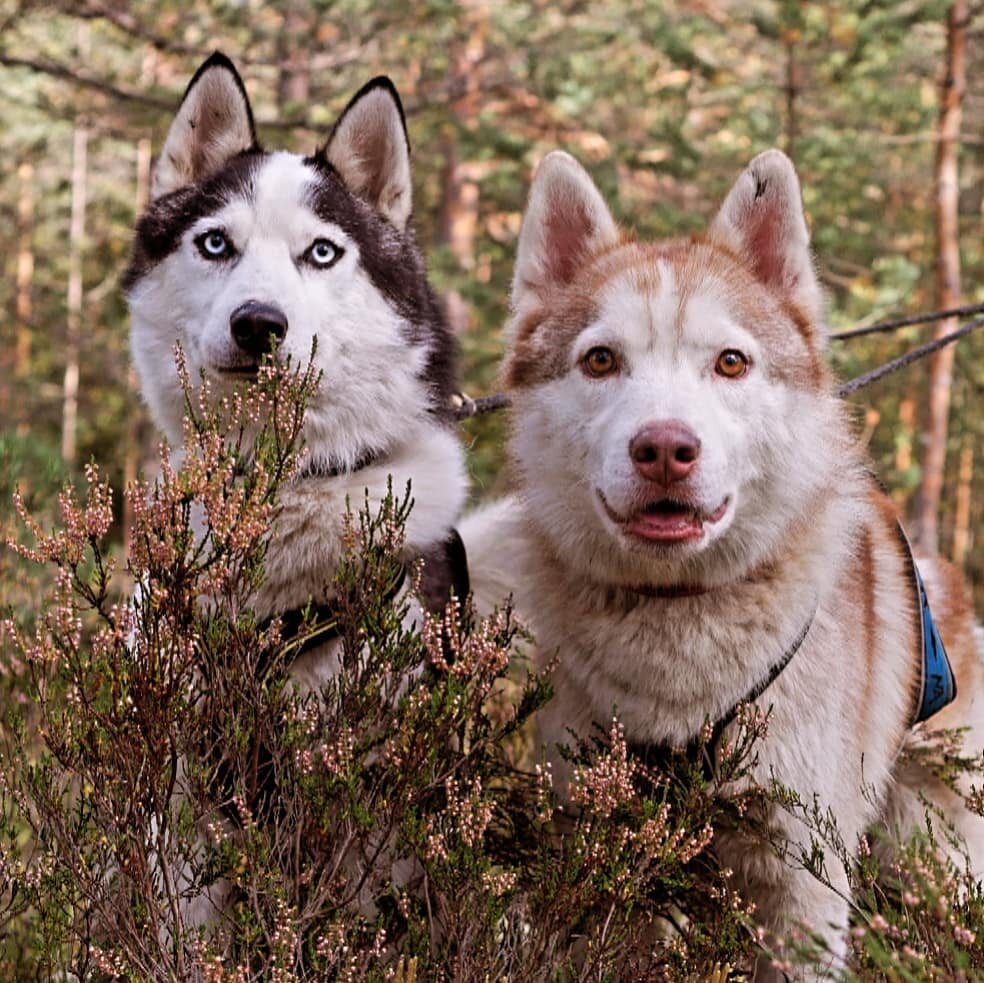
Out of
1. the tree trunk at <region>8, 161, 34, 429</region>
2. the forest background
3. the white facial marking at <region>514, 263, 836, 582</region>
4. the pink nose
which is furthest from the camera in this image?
the tree trunk at <region>8, 161, 34, 429</region>

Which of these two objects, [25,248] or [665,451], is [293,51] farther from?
[25,248]

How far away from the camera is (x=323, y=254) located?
3338mm

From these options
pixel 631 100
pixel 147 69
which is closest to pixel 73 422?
pixel 147 69

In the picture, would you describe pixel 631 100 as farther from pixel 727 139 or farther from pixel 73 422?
pixel 73 422

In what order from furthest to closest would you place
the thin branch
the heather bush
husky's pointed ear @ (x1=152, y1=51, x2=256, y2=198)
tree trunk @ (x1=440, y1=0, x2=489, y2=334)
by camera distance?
tree trunk @ (x1=440, y1=0, x2=489, y2=334) < the thin branch < husky's pointed ear @ (x1=152, y1=51, x2=256, y2=198) < the heather bush

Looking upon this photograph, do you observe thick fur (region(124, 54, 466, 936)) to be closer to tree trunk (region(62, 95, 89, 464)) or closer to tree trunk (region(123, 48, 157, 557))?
tree trunk (region(123, 48, 157, 557))

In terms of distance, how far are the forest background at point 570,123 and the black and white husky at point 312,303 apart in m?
2.30

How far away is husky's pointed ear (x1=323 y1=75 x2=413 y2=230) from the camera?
11.9 feet

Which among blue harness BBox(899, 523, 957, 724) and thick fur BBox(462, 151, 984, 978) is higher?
thick fur BBox(462, 151, 984, 978)

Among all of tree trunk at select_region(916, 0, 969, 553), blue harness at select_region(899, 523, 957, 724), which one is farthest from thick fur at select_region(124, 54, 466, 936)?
tree trunk at select_region(916, 0, 969, 553)

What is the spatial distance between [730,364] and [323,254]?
4.40 ft

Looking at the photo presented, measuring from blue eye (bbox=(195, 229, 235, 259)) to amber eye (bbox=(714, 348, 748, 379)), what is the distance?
5.08 feet

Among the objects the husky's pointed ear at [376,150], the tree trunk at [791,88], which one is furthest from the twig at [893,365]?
the tree trunk at [791,88]

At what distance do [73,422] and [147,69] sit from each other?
798cm
